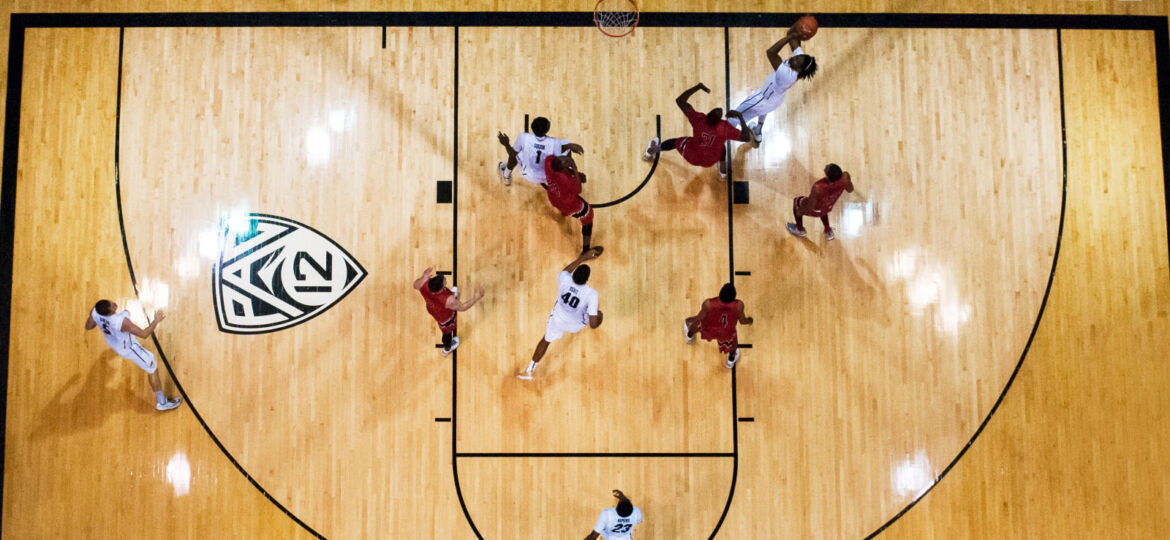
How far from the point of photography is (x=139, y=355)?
6637 millimetres

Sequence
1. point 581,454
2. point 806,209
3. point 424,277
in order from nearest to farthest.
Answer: point 424,277 < point 806,209 < point 581,454

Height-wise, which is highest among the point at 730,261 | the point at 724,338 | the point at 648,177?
the point at 648,177

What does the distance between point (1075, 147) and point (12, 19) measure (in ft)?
36.0

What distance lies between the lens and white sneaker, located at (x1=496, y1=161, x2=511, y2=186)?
714 cm

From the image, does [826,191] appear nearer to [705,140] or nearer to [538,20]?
[705,140]

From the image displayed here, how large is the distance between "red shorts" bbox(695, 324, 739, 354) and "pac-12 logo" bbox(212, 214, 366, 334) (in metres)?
3.39

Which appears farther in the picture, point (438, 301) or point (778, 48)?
point (778, 48)

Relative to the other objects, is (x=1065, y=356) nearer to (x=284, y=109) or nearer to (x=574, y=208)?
(x=574, y=208)

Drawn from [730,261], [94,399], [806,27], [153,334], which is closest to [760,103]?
[806,27]

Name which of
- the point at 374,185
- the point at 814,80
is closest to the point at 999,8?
the point at 814,80

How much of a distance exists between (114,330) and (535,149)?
405 centimetres

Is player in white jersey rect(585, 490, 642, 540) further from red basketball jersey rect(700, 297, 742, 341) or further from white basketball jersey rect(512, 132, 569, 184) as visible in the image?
white basketball jersey rect(512, 132, 569, 184)

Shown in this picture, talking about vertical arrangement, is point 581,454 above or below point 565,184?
below

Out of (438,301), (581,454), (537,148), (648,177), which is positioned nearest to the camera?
(438,301)
